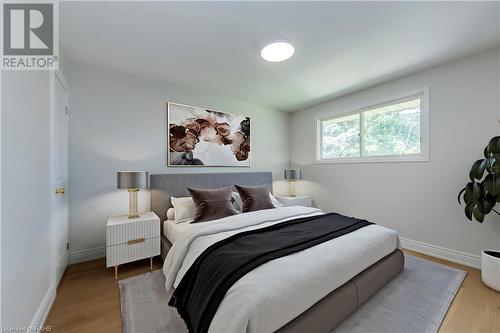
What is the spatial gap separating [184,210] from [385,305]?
2249mm

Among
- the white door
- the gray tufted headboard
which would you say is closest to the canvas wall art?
the gray tufted headboard

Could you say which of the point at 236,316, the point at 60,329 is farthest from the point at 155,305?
the point at 236,316

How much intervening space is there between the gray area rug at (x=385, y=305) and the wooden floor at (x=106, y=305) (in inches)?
2.5

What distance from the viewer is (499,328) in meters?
1.47

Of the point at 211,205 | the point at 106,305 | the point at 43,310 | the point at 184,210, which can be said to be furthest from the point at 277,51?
the point at 43,310

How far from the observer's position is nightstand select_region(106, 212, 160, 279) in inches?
85.7

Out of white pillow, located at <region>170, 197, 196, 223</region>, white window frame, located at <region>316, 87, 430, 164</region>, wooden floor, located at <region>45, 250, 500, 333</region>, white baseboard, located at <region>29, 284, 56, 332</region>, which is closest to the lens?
white baseboard, located at <region>29, 284, 56, 332</region>

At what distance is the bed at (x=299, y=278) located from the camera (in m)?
1.11

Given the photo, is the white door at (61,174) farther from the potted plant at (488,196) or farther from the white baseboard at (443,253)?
the white baseboard at (443,253)

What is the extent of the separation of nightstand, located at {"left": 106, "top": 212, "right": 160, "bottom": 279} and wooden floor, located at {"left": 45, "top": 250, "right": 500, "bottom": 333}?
0.20 m

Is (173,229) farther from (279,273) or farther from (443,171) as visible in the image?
(443,171)

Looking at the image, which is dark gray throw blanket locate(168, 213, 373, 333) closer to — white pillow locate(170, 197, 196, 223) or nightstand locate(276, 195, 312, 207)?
white pillow locate(170, 197, 196, 223)

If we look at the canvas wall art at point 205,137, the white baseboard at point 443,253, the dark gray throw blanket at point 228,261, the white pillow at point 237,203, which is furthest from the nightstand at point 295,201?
the dark gray throw blanket at point 228,261

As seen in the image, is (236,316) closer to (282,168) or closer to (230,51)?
(230,51)
